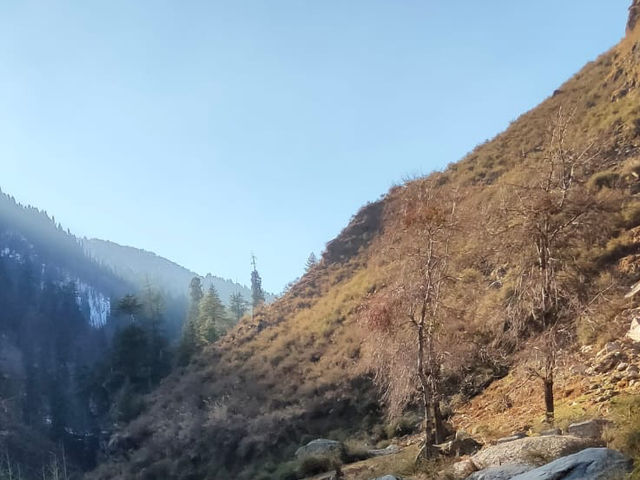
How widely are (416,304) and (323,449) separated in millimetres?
8829

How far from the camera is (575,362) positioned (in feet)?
46.8

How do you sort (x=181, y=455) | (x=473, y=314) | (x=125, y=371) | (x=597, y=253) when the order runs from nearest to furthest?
(x=473, y=314) < (x=597, y=253) < (x=181, y=455) < (x=125, y=371)

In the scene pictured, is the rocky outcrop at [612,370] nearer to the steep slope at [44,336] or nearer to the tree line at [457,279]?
the tree line at [457,279]

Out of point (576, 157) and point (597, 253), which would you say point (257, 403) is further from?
point (576, 157)

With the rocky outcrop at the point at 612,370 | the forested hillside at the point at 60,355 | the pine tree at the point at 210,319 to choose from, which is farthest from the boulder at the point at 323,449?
the pine tree at the point at 210,319

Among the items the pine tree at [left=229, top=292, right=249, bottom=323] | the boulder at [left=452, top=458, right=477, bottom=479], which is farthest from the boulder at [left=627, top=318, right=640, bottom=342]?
the pine tree at [left=229, top=292, right=249, bottom=323]

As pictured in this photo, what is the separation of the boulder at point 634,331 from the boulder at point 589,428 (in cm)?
490

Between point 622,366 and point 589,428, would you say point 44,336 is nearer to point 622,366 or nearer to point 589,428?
point 622,366

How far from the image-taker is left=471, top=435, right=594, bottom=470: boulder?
8.54 metres

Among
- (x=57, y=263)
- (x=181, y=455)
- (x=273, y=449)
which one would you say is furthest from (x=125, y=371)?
(x=57, y=263)

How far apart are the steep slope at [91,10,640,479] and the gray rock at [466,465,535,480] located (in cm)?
444

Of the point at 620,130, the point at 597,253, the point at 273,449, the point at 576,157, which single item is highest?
the point at 620,130

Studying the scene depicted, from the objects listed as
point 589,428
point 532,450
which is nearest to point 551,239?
point 589,428

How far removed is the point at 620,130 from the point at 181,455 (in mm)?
26520
